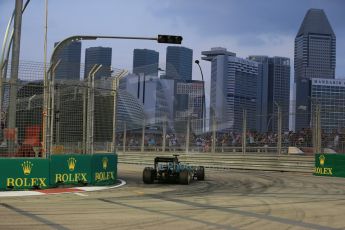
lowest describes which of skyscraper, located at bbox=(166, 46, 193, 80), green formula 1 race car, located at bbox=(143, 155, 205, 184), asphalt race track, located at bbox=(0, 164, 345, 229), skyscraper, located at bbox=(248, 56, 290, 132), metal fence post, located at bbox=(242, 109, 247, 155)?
asphalt race track, located at bbox=(0, 164, 345, 229)

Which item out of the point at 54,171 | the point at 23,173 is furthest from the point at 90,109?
the point at 23,173

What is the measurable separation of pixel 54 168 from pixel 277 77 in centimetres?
3800

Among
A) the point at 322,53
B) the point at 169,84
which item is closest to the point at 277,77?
the point at 169,84

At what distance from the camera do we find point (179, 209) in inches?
468

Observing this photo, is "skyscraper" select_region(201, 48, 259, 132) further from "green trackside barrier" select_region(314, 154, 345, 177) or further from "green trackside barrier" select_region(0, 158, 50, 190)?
"green trackside barrier" select_region(0, 158, 50, 190)

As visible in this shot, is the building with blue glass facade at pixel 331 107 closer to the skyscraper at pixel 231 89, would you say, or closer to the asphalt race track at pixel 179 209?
the skyscraper at pixel 231 89

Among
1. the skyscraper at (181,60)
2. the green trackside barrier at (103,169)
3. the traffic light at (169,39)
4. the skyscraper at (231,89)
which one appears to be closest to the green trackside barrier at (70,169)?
the green trackside barrier at (103,169)

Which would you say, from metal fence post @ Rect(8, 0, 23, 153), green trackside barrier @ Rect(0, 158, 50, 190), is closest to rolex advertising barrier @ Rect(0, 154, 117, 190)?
green trackside barrier @ Rect(0, 158, 50, 190)

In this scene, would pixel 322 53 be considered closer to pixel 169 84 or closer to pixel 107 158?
pixel 169 84

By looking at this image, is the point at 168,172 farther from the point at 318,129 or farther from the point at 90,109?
the point at 318,129

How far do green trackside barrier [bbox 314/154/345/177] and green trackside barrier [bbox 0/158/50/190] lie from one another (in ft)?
48.9

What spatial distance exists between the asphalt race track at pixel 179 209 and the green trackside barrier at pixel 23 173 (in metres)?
1.91

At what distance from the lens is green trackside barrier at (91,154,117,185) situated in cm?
1794

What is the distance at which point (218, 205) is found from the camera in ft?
41.6
